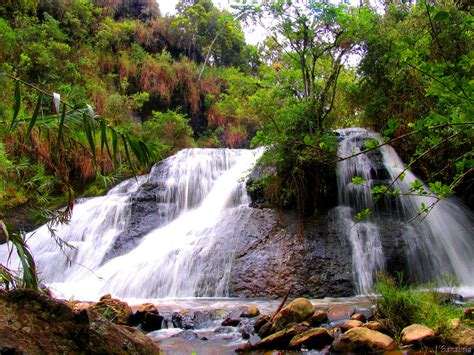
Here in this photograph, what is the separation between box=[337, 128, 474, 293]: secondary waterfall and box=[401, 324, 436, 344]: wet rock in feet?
7.97

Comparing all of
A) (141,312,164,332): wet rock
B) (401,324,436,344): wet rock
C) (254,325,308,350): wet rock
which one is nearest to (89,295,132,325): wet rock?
(141,312,164,332): wet rock

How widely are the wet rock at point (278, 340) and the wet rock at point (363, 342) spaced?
15.7 inches

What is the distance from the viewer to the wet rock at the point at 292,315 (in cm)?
A: 368

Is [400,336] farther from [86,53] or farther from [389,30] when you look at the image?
[86,53]

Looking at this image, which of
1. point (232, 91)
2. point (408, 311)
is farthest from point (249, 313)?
point (232, 91)

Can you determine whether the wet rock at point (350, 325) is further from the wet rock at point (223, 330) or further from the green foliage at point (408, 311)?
the wet rock at point (223, 330)

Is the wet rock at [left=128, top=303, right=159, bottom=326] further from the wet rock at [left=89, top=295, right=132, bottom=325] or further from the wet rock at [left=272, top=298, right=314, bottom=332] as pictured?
the wet rock at [left=272, top=298, right=314, bottom=332]

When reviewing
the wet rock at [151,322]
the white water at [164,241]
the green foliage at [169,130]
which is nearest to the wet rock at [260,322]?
the wet rock at [151,322]

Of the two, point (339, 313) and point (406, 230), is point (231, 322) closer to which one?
point (339, 313)

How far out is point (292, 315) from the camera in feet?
12.4

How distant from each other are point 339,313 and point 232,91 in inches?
372

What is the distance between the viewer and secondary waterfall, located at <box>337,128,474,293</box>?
6.10 m

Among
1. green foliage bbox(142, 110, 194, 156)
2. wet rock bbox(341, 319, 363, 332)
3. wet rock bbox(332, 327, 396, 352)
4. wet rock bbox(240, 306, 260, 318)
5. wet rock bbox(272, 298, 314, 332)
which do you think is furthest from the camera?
green foliage bbox(142, 110, 194, 156)

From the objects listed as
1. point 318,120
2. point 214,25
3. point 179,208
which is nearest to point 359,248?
point 318,120
